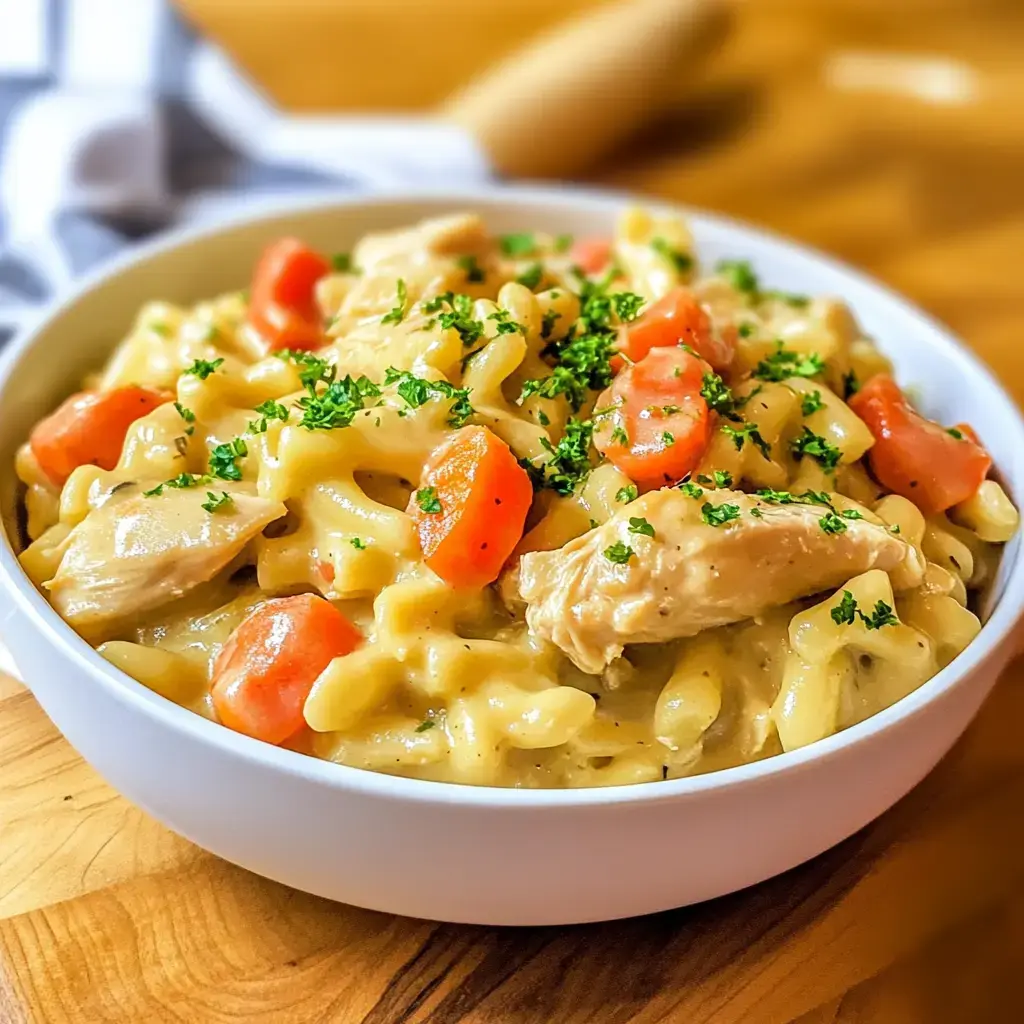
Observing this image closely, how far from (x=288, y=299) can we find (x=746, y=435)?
0.93 metres

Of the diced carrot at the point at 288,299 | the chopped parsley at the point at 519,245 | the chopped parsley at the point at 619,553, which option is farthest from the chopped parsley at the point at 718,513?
the chopped parsley at the point at 519,245

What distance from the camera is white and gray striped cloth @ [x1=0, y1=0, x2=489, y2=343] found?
2.88 metres

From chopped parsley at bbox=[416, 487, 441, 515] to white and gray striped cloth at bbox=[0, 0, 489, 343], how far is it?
1449 mm

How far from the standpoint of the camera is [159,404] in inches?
75.1

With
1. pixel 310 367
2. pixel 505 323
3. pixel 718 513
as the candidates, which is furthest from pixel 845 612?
pixel 310 367

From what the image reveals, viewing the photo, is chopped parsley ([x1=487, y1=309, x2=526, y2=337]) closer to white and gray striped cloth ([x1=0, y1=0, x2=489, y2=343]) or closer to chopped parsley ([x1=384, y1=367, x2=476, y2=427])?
chopped parsley ([x1=384, y1=367, x2=476, y2=427])

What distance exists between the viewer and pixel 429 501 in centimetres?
161

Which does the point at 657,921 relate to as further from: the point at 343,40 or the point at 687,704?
the point at 343,40

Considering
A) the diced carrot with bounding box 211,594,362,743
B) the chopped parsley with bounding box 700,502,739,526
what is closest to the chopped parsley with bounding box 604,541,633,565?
the chopped parsley with bounding box 700,502,739,526

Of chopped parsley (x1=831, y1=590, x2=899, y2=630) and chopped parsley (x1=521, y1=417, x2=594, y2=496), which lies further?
chopped parsley (x1=521, y1=417, x2=594, y2=496)

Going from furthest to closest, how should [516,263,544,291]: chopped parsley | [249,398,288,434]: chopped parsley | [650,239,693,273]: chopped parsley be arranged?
[650,239,693,273]: chopped parsley → [516,263,544,291]: chopped parsley → [249,398,288,434]: chopped parsley

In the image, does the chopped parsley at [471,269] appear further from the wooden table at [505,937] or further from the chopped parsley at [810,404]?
the wooden table at [505,937]

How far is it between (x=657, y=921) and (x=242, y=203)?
2.18 metres

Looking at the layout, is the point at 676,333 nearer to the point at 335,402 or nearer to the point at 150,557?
the point at 335,402
